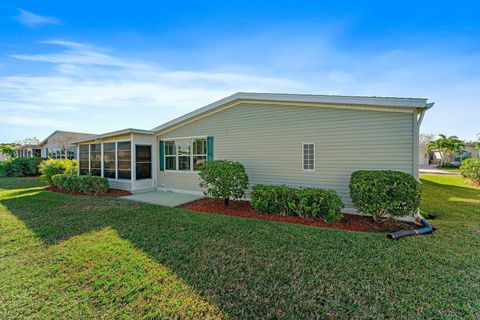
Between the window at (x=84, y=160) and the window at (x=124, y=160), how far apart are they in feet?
9.89

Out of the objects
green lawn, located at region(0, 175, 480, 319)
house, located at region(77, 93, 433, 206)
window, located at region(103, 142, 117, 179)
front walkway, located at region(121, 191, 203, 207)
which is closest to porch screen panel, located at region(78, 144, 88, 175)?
house, located at region(77, 93, 433, 206)

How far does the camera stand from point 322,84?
9453mm

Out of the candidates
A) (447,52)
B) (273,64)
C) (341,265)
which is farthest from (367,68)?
(341,265)

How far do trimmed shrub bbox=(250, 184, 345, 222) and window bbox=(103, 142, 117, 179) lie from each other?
7809 mm

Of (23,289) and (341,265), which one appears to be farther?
(341,265)

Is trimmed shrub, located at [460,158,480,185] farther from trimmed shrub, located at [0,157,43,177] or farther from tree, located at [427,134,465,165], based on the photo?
trimmed shrub, located at [0,157,43,177]

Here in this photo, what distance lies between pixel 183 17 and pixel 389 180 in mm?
8905

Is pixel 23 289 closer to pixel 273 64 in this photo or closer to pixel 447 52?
pixel 273 64

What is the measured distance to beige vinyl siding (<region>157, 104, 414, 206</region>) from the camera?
19.0 feet

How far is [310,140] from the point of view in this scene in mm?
6801

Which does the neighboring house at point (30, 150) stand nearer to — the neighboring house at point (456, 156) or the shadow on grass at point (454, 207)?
the shadow on grass at point (454, 207)

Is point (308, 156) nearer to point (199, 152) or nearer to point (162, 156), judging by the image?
point (199, 152)

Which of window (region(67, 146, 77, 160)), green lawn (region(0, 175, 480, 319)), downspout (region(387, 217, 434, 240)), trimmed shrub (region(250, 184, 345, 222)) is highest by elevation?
window (region(67, 146, 77, 160))

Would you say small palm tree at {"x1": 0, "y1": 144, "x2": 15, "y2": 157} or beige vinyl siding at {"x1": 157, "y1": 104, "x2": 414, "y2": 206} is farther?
small palm tree at {"x1": 0, "y1": 144, "x2": 15, "y2": 157}
